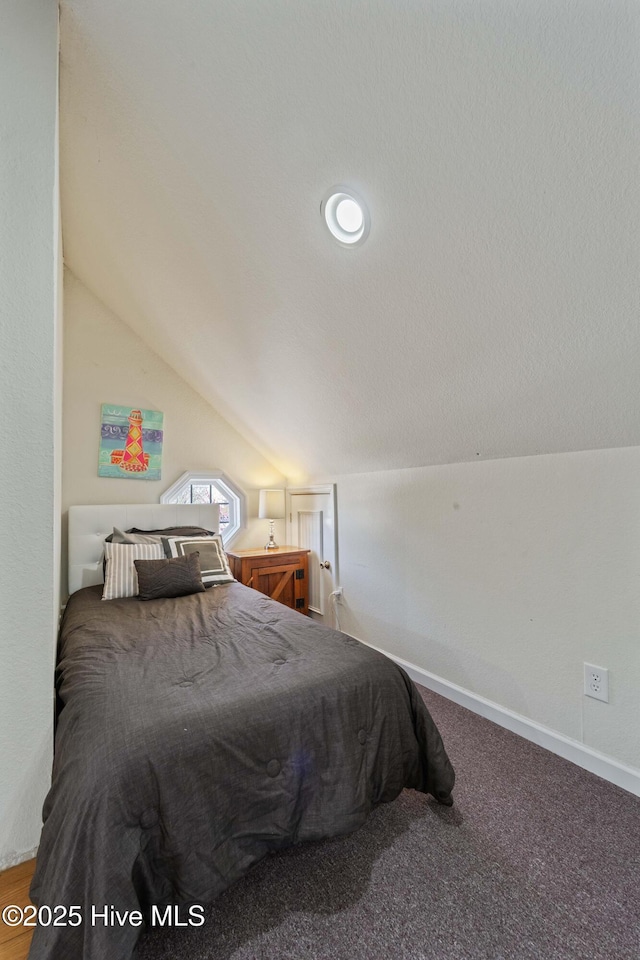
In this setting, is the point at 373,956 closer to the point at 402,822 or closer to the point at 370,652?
the point at 402,822

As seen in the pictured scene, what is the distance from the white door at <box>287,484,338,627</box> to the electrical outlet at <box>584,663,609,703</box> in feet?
5.90

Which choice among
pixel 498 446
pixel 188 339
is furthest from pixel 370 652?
pixel 188 339

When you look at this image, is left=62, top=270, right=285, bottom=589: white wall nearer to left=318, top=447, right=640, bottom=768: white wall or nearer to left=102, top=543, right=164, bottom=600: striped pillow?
left=102, top=543, right=164, bottom=600: striped pillow

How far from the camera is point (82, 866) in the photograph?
0.92m

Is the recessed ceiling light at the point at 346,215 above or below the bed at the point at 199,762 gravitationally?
above

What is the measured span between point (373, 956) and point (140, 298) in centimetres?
320

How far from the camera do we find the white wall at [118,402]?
294 cm

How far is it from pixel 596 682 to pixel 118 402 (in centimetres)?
333

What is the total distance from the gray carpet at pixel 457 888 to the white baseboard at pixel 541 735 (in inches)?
2.3

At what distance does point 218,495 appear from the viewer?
11.9 ft

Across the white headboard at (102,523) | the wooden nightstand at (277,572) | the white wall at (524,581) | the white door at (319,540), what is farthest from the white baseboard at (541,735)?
the white headboard at (102,523)

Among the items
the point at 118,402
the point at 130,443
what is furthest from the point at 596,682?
the point at 118,402

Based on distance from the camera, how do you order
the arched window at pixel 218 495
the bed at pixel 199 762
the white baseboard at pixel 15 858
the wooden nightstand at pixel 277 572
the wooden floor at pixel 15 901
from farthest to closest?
the arched window at pixel 218 495 → the wooden nightstand at pixel 277 572 → the white baseboard at pixel 15 858 → the wooden floor at pixel 15 901 → the bed at pixel 199 762

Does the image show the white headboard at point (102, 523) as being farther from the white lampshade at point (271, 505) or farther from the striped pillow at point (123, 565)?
the white lampshade at point (271, 505)
